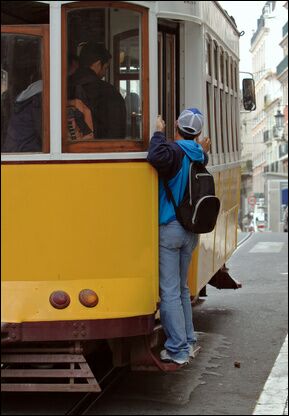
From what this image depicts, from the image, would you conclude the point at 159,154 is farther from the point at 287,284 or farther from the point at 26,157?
the point at 287,284

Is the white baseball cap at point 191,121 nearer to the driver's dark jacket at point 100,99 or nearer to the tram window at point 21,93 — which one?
the driver's dark jacket at point 100,99

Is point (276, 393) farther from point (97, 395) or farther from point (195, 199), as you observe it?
point (195, 199)

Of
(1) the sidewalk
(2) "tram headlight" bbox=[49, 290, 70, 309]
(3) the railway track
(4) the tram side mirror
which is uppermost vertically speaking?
(4) the tram side mirror

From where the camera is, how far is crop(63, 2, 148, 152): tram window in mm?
6355

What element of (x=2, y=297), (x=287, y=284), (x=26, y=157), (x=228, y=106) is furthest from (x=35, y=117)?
(x=287, y=284)

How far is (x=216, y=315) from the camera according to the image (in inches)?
488

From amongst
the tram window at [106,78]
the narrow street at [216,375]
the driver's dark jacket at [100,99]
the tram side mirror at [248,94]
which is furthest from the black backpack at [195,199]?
the tram side mirror at [248,94]

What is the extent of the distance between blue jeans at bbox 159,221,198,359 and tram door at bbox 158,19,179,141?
29.5 inches

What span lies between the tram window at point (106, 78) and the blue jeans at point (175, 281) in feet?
2.05

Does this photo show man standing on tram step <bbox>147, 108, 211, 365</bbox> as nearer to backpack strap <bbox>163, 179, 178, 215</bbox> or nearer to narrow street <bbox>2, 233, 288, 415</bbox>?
backpack strap <bbox>163, 179, 178, 215</bbox>

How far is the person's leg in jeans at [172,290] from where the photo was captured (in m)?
6.72

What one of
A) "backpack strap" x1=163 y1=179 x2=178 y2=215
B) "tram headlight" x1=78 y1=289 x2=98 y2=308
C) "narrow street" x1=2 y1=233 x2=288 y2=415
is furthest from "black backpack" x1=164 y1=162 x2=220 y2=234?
"narrow street" x1=2 y1=233 x2=288 y2=415

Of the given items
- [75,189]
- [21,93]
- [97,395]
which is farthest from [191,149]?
[97,395]

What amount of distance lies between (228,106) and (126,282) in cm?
267
